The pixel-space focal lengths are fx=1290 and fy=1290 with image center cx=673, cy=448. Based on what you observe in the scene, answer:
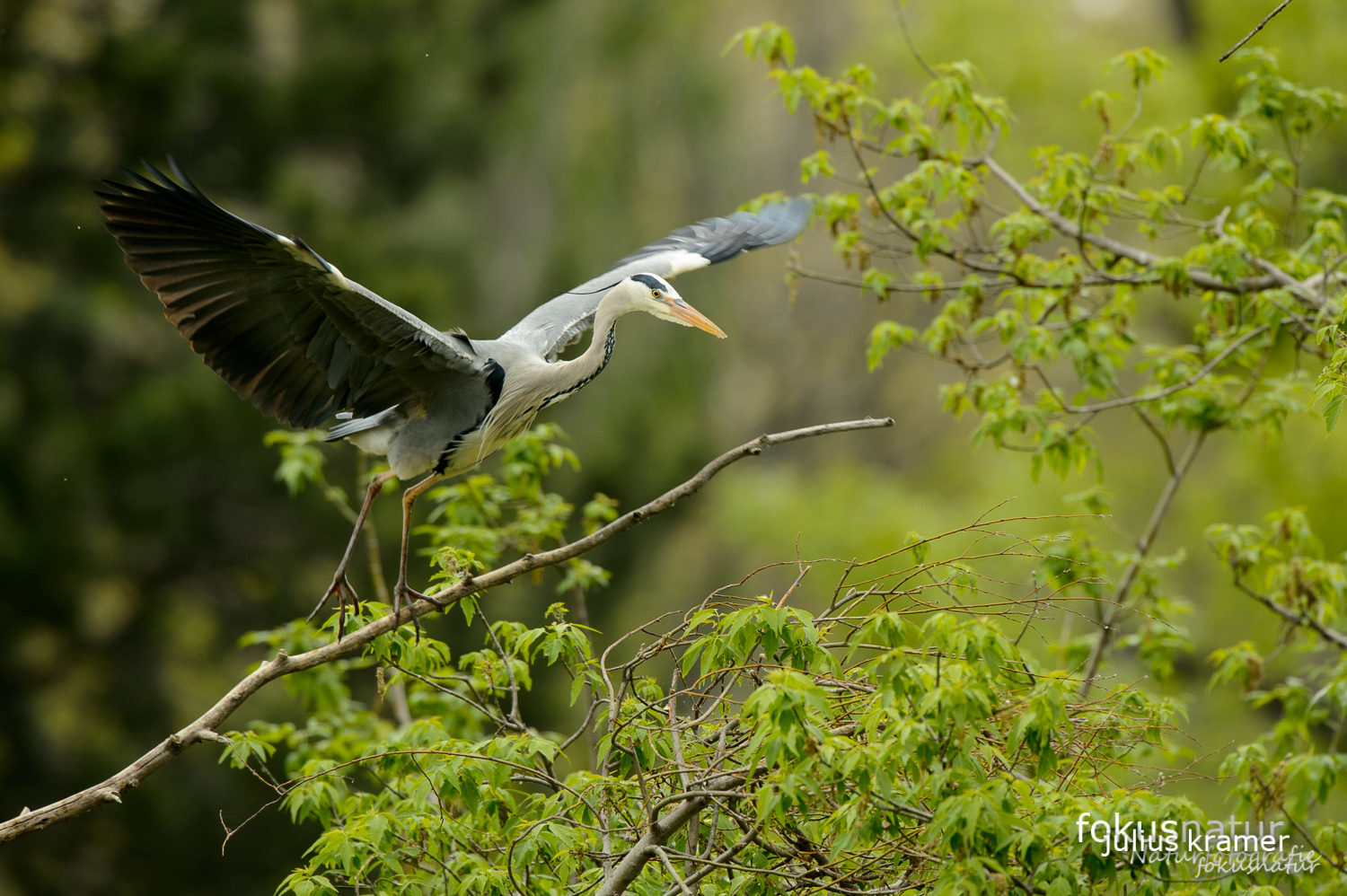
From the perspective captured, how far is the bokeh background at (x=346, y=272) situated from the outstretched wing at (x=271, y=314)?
21.8 ft

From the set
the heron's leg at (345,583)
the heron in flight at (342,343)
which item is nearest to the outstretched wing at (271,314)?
the heron in flight at (342,343)

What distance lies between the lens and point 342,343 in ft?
14.6

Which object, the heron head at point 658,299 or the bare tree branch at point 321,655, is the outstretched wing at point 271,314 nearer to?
the heron head at point 658,299

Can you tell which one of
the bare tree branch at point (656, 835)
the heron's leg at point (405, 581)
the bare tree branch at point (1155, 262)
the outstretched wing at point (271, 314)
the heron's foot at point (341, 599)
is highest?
the bare tree branch at point (1155, 262)

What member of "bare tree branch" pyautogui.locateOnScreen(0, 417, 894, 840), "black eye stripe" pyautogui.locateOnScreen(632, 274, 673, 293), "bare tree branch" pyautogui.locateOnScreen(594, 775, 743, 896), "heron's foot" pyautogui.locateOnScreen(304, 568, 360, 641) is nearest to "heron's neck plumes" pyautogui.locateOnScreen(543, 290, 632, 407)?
"black eye stripe" pyautogui.locateOnScreen(632, 274, 673, 293)

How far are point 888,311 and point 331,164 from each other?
337 inches

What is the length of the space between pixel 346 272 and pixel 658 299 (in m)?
6.62

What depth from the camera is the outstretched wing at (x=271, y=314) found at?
407 cm

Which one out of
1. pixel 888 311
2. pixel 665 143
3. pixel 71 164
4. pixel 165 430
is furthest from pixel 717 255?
pixel 888 311

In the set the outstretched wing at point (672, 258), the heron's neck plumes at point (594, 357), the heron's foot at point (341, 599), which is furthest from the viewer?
the outstretched wing at point (672, 258)

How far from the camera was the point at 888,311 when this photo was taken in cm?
1836

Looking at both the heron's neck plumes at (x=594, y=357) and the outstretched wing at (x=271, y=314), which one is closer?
the outstretched wing at (x=271, y=314)

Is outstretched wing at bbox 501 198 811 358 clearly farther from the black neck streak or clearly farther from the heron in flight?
the black neck streak

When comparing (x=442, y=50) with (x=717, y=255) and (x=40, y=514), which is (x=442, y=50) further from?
(x=717, y=255)
